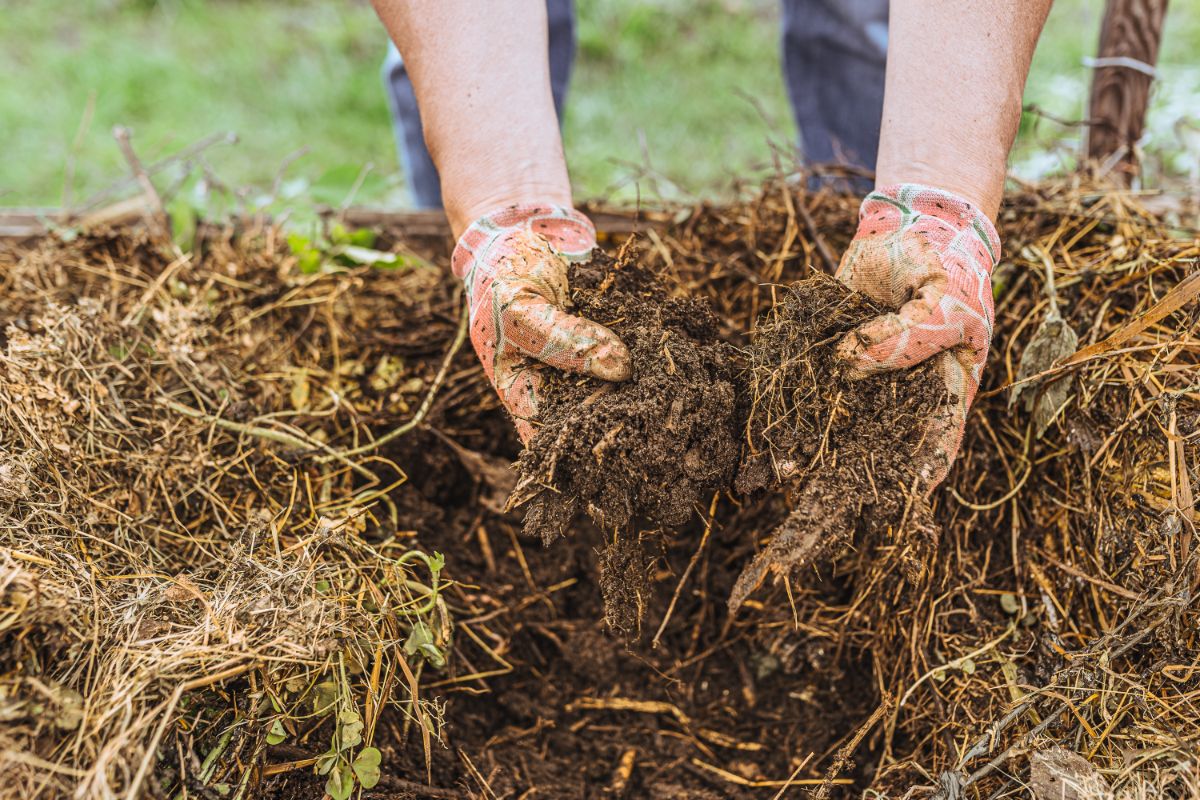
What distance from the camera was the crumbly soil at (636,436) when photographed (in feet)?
4.08

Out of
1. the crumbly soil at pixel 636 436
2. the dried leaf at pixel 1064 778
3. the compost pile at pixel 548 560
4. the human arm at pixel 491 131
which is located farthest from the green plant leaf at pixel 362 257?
the dried leaf at pixel 1064 778

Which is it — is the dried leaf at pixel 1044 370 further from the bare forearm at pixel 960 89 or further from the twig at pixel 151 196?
the twig at pixel 151 196

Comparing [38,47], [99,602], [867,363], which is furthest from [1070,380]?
[38,47]

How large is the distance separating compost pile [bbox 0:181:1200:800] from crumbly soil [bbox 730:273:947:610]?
2cm

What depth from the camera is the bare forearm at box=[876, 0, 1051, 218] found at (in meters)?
1.40

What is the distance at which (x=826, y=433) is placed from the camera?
1.27 meters

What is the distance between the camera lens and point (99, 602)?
3.93 ft

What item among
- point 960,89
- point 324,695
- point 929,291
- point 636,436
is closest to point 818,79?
point 960,89

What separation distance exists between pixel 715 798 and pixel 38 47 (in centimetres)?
520

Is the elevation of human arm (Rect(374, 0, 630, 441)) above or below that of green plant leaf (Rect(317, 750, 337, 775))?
above

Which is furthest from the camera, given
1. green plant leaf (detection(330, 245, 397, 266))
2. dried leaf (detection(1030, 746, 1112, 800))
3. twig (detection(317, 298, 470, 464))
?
green plant leaf (detection(330, 245, 397, 266))

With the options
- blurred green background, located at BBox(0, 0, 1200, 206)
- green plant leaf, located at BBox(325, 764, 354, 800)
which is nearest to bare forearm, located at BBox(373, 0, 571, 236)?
green plant leaf, located at BBox(325, 764, 354, 800)

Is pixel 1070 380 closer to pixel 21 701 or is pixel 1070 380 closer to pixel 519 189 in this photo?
pixel 519 189

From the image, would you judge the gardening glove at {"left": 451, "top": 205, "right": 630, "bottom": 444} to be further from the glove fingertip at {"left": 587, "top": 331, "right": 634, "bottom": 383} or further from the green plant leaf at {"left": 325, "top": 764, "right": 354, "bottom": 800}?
the green plant leaf at {"left": 325, "top": 764, "right": 354, "bottom": 800}
